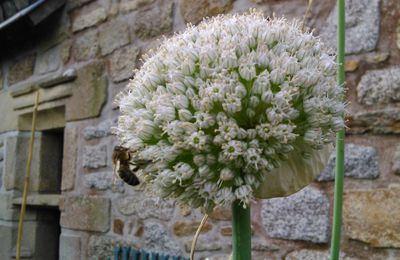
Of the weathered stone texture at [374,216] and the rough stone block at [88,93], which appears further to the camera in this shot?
the rough stone block at [88,93]

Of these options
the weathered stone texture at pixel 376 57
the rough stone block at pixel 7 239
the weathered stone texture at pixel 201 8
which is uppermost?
the weathered stone texture at pixel 201 8

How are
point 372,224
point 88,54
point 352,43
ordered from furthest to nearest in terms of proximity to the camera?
point 88,54, point 352,43, point 372,224

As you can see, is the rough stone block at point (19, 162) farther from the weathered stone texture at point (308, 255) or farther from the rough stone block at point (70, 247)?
Answer: the weathered stone texture at point (308, 255)

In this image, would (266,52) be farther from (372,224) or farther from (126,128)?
(372,224)

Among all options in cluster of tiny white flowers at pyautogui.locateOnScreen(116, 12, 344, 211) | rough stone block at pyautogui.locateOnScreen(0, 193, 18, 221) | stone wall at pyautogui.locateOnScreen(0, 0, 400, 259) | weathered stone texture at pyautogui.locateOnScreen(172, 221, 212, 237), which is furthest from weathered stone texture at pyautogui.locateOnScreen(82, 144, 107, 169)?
cluster of tiny white flowers at pyautogui.locateOnScreen(116, 12, 344, 211)

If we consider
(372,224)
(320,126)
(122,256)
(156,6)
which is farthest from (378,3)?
(122,256)

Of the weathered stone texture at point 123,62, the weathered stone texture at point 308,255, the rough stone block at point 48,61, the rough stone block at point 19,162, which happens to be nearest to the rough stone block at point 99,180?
the weathered stone texture at point 123,62
